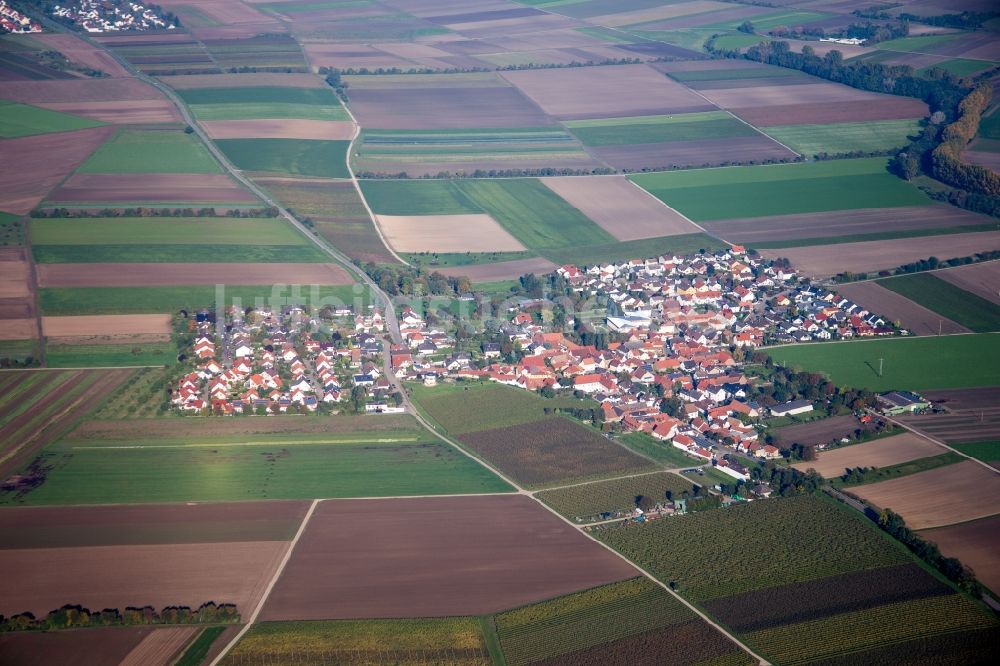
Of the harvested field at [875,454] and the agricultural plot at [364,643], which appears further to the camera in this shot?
the harvested field at [875,454]

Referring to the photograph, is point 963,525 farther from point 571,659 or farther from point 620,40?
point 620,40

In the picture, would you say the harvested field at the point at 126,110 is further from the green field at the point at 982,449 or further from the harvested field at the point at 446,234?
the green field at the point at 982,449

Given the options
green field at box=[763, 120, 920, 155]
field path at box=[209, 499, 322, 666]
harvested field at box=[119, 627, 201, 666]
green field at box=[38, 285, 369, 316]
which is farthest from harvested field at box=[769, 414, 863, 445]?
green field at box=[763, 120, 920, 155]

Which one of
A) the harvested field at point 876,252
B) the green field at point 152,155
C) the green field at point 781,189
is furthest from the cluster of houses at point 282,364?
the green field at point 781,189

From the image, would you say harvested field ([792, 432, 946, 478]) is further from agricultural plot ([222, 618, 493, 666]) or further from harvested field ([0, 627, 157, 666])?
harvested field ([0, 627, 157, 666])

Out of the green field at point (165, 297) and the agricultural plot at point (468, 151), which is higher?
the agricultural plot at point (468, 151)

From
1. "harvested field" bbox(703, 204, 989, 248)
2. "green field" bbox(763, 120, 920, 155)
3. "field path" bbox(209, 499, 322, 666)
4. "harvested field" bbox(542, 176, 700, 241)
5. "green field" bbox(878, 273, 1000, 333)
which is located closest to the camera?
"field path" bbox(209, 499, 322, 666)
